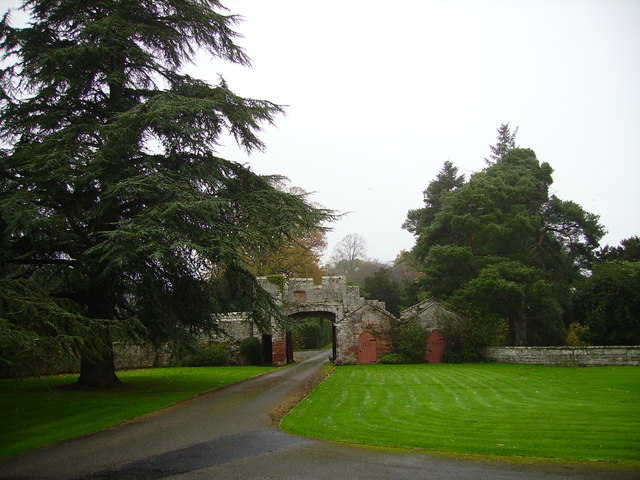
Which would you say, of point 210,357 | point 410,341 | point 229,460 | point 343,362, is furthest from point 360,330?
point 229,460

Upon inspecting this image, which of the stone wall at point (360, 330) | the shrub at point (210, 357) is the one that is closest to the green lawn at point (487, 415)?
the stone wall at point (360, 330)

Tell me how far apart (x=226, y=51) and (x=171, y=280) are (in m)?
8.61

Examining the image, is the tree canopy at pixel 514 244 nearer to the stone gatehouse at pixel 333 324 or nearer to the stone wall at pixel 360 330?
the stone wall at pixel 360 330

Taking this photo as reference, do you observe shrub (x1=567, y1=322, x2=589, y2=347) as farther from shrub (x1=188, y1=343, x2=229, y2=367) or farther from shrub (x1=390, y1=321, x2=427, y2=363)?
shrub (x1=188, y1=343, x2=229, y2=367)

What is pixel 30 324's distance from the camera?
7723mm

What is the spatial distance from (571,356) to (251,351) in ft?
55.4

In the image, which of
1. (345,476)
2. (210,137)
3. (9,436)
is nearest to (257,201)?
(210,137)

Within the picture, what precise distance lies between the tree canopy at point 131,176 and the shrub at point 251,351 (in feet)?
35.7

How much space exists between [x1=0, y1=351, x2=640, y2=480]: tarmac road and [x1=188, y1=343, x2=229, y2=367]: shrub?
1636 centimetres

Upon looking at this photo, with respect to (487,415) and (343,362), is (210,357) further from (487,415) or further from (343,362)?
(487,415)

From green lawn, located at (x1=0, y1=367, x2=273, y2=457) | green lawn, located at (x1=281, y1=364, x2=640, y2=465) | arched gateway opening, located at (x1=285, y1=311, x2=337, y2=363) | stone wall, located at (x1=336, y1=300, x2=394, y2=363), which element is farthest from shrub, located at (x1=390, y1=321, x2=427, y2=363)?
green lawn, located at (x1=0, y1=367, x2=273, y2=457)

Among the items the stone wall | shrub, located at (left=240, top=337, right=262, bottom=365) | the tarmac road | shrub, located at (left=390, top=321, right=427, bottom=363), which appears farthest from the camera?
shrub, located at (left=240, top=337, right=262, bottom=365)

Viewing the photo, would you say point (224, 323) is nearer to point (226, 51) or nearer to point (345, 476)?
point (226, 51)

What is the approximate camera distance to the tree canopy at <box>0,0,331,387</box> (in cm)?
1156
